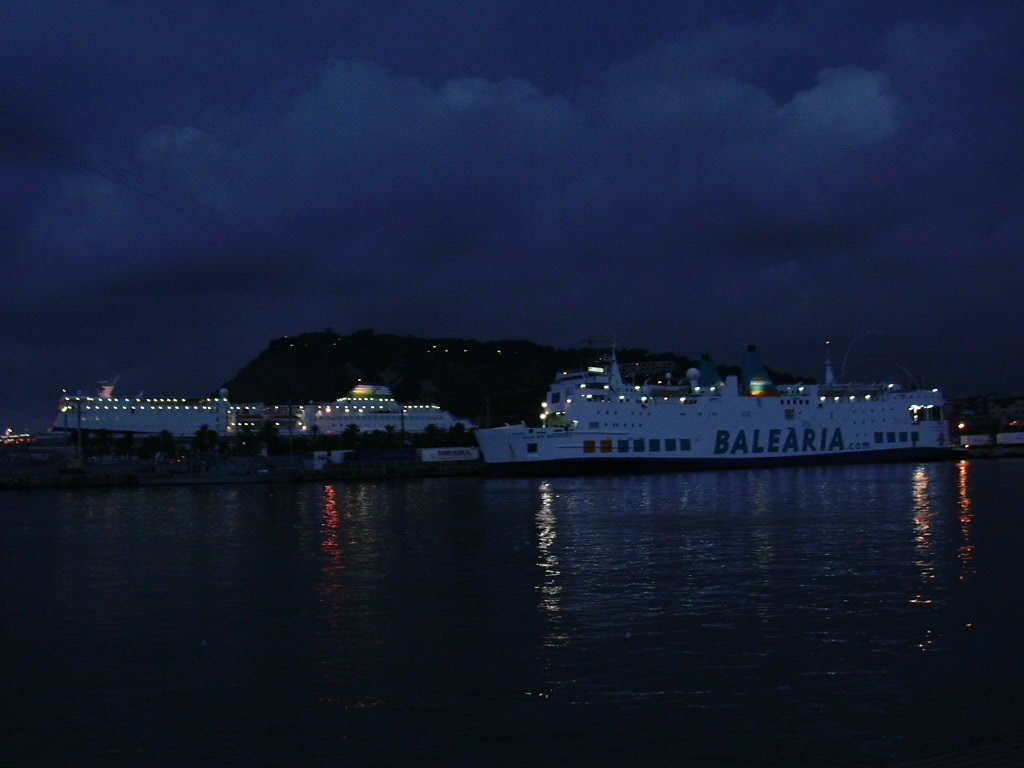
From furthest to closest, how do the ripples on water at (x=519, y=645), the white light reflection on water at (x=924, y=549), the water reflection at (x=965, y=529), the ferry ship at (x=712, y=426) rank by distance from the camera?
the ferry ship at (x=712, y=426) < the water reflection at (x=965, y=529) < the white light reflection on water at (x=924, y=549) < the ripples on water at (x=519, y=645)

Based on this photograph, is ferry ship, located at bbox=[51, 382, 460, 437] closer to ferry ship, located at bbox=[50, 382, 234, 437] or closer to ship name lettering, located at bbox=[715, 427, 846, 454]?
ferry ship, located at bbox=[50, 382, 234, 437]

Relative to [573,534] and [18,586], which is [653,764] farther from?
[573,534]

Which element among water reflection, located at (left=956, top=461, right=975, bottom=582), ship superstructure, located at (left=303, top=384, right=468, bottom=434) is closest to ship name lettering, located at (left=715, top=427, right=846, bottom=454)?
water reflection, located at (left=956, top=461, right=975, bottom=582)

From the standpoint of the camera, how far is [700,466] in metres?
62.3

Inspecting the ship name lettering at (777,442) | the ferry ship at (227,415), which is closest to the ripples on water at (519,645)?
the ship name lettering at (777,442)

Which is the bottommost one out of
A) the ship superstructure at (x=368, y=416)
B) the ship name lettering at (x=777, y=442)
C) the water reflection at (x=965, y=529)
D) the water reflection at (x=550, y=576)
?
the water reflection at (x=965, y=529)

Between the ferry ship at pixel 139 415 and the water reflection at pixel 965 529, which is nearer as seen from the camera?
the water reflection at pixel 965 529

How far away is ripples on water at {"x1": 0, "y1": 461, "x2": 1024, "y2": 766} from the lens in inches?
343

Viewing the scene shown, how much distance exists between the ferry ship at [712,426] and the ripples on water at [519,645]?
32128 mm

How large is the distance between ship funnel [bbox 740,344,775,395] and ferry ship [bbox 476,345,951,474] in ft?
0.23

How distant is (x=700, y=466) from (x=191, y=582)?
47774 mm

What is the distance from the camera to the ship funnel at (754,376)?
66.9 meters

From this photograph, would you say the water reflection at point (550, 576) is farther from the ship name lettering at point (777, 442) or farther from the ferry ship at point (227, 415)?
the ferry ship at point (227, 415)

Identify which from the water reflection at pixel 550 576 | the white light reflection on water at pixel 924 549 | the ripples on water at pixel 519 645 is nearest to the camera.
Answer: the ripples on water at pixel 519 645
